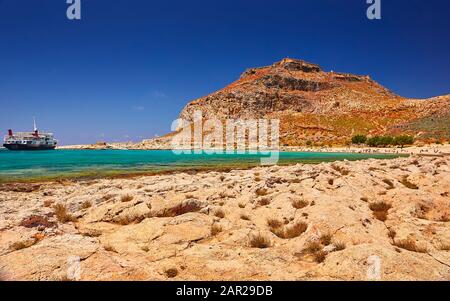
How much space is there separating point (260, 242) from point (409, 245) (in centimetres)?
362

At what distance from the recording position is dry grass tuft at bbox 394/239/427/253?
275 inches

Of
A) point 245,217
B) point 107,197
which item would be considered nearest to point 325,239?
point 245,217

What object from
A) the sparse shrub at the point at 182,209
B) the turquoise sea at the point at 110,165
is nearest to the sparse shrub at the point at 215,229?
the sparse shrub at the point at 182,209

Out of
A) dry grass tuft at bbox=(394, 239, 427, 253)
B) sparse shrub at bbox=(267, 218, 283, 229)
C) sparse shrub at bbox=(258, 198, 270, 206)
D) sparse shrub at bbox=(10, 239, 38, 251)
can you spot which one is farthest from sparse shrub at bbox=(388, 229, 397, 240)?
sparse shrub at bbox=(10, 239, 38, 251)

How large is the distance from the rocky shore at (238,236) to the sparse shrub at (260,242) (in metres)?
0.03

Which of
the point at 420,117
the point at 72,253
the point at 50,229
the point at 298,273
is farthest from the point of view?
the point at 420,117

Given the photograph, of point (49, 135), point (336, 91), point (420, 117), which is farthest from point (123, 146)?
point (420, 117)

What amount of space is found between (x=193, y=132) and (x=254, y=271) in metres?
161

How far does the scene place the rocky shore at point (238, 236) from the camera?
6.09 metres

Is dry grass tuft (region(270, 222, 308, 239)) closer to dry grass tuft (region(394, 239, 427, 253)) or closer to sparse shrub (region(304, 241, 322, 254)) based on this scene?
sparse shrub (region(304, 241, 322, 254))

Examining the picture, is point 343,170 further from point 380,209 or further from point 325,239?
point 325,239

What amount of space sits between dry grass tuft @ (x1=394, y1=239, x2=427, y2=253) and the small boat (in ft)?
537
